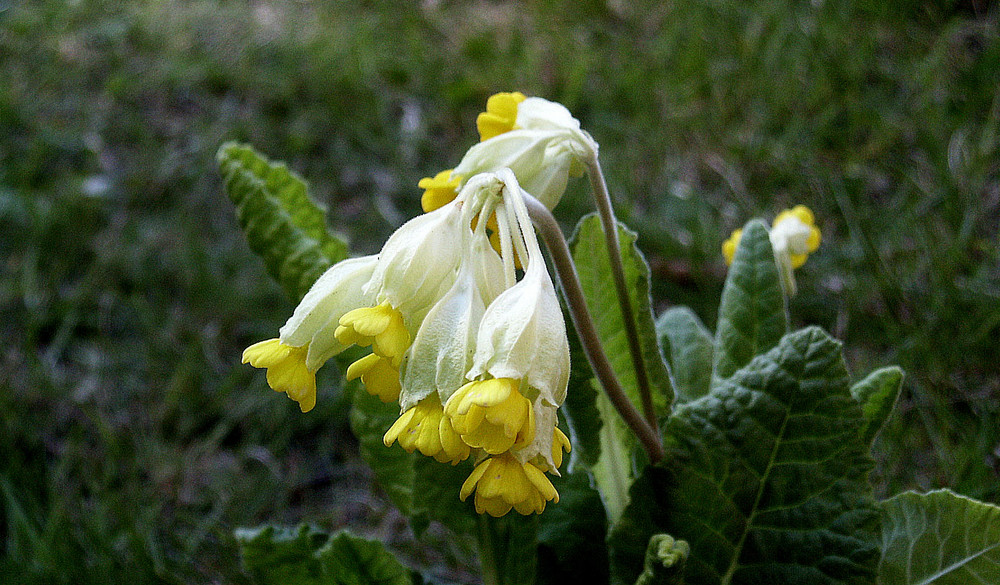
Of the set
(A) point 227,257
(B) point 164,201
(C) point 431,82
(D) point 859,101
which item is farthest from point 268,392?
(D) point 859,101

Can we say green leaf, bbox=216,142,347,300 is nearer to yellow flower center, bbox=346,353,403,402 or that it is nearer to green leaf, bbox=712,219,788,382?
yellow flower center, bbox=346,353,403,402

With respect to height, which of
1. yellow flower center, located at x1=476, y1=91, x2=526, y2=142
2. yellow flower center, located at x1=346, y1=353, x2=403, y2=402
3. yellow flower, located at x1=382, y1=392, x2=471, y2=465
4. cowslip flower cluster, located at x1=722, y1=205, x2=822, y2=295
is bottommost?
yellow flower, located at x1=382, y1=392, x2=471, y2=465

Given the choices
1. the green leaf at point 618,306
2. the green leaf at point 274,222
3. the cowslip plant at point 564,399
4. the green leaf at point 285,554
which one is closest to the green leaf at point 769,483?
the cowslip plant at point 564,399

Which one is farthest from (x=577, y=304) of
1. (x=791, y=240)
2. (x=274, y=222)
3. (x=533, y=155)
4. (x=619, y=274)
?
(x=791, y=240)

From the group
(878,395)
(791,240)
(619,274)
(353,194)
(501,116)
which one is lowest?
→ (878,395)

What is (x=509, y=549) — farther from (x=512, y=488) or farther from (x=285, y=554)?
(x=512, y=488)

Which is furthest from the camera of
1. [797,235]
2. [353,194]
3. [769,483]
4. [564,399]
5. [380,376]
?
[353,194]

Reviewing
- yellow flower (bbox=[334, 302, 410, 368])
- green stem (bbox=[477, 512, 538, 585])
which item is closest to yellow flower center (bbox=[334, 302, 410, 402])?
yellow flower (bbox=[334, 302, 410, 368])
